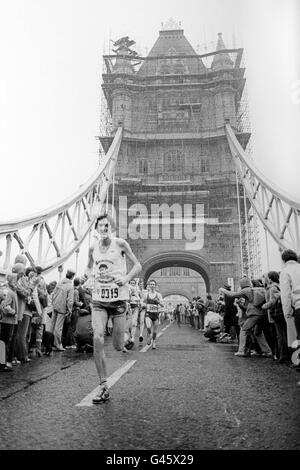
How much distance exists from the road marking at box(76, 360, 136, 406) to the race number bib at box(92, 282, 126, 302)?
0.88m

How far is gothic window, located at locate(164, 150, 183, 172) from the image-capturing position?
3100 centimetres

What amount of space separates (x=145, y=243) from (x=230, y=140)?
31.4 ft

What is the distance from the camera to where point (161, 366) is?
240 inches

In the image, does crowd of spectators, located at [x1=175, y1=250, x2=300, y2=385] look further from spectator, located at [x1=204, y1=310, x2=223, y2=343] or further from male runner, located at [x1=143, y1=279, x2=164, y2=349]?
spectator, located at [x1=204, y1=310, x2=223, y2=343]

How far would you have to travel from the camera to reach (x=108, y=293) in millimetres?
3883

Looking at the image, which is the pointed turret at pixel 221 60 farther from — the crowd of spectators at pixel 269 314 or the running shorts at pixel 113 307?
the running shorts at pixel 113 307

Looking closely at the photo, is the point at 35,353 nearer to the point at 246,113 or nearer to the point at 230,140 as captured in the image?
the point at 230,140

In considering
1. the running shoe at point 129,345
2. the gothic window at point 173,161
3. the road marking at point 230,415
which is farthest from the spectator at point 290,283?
the gothic window at point 173,161

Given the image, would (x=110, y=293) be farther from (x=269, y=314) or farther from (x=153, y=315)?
(x=153, y=315)

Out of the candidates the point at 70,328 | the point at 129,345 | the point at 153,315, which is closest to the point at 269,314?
the point at 153,315

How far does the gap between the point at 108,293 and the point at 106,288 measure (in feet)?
0.18

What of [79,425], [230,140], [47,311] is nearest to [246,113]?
[230,140]

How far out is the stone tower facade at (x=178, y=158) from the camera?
28.4 metres
